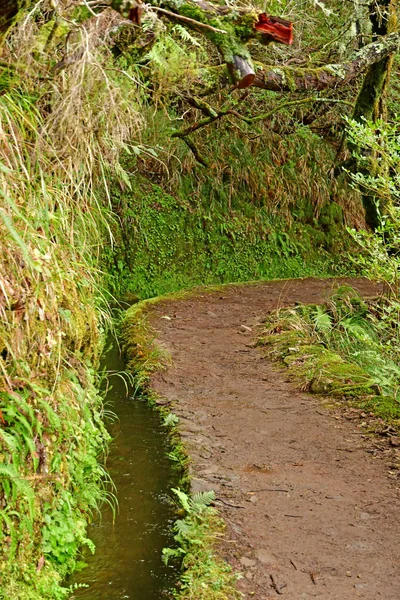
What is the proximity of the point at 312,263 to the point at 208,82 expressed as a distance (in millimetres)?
4374

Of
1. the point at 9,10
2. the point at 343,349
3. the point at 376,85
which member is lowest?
the point at 343,349

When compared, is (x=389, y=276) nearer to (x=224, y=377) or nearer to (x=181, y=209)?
(x=224, y=377)

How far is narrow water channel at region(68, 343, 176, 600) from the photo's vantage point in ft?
11.2

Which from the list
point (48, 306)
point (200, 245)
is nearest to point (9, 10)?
point (48, 306)

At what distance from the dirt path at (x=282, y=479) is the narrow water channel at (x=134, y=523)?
26 cm

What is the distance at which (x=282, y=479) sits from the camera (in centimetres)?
445

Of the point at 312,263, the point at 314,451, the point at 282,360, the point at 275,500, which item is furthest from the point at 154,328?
the point at 312,263

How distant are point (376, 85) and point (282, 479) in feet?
18.7

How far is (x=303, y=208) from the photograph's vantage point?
12695 mm

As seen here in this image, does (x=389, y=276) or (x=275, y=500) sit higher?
(x=389, y=276)

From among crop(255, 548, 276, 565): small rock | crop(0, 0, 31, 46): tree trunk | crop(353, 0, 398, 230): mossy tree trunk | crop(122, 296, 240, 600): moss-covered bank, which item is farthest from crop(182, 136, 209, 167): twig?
crop(0, 0, 31, 46): tree trunk

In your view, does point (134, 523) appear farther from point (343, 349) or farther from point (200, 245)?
point (200, 245)

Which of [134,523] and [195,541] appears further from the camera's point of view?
[134,523]

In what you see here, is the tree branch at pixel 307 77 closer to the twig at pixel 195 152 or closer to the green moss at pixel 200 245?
the twig at pixel 195 152
